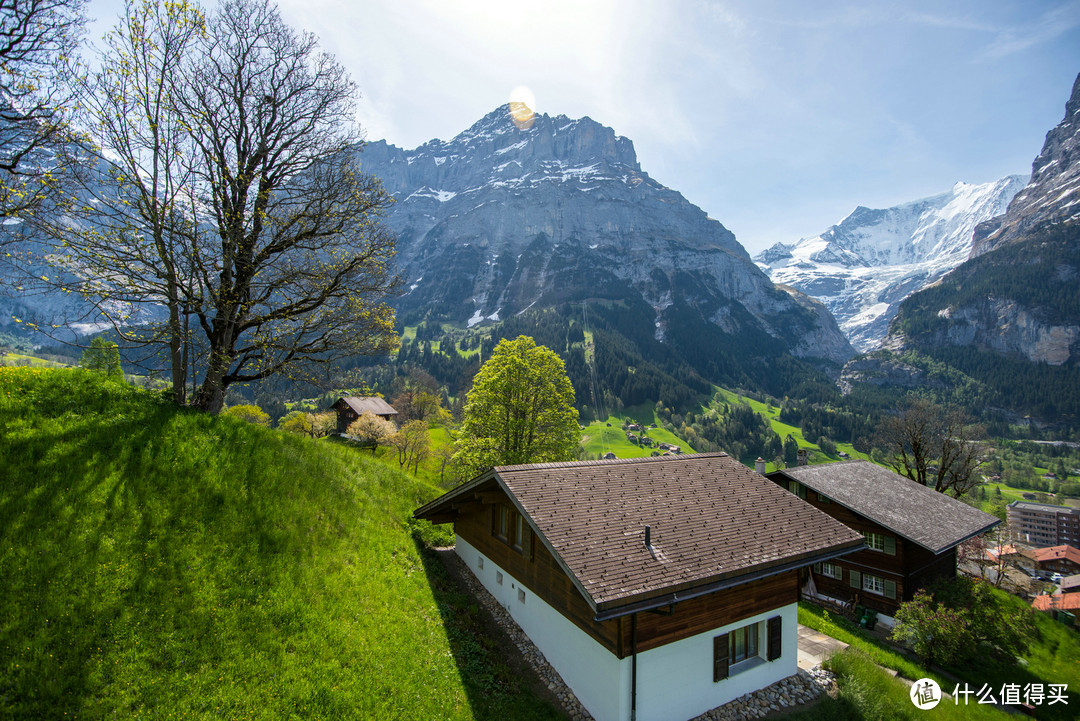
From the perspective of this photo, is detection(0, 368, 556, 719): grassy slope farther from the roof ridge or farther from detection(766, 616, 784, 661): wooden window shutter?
detection(766, 616, 784, 661): wooden window shutter

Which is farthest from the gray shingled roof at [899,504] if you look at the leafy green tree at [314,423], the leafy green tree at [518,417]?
the leafy green tree at [314,423]

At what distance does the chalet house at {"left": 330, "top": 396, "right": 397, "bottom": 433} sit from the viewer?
199 feet

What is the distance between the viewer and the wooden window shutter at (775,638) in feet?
41.4

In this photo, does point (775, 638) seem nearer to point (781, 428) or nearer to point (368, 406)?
point (368, 406)

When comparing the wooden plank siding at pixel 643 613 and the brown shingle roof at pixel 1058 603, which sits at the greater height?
the wooden plank siding at pixel 643 613

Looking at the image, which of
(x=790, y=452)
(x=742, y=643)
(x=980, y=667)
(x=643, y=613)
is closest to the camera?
(x=643, y=613)

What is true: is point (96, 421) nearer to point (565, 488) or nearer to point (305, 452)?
point (305, 452)

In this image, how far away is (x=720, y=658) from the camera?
1173cm

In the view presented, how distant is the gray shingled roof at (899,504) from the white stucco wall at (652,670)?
14.9m

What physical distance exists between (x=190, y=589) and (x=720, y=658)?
12.9 metres

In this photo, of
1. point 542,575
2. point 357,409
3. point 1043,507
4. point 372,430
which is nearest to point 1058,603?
point 542,575

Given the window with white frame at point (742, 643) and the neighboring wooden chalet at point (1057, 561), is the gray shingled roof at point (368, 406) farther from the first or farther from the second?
the neighboring wooden chalet at point (1057, 561)

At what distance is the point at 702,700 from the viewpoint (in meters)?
11.3

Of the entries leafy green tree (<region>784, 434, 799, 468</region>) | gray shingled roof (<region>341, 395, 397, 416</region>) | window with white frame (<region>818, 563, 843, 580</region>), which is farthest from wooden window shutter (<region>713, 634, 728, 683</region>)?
leafy green tree (<region>784, 434, 799, 468</region>)
